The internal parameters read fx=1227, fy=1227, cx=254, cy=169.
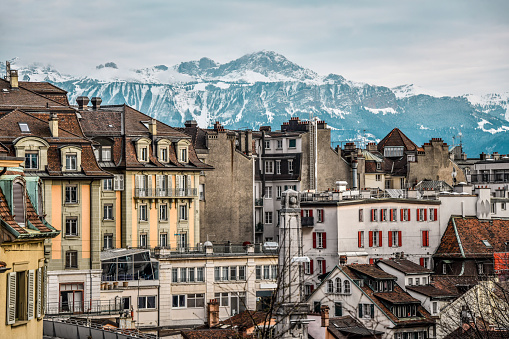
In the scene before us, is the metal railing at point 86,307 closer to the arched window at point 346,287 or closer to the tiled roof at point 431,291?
the arched window at point 346,287

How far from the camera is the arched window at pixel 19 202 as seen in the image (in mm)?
29312

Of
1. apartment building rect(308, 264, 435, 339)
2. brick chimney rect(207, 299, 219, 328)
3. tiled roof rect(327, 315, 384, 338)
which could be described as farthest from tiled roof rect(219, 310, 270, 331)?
apartment building rect(308, 264, 435, 339)

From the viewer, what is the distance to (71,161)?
81938mm

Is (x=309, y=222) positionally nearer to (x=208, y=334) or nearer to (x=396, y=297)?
(x=396, y=297)

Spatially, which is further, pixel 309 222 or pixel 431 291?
pixel 309 222

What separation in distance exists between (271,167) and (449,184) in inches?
936

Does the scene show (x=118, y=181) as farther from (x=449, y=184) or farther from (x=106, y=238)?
(x=449, y=184)

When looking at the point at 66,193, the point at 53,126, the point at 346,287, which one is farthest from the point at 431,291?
the point at 53,126

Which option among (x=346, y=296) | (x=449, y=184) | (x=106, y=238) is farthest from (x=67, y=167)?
(x=449, y=184)

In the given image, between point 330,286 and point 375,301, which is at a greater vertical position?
point 330,286

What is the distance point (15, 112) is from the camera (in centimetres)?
8219

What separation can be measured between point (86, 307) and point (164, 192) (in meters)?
21.9

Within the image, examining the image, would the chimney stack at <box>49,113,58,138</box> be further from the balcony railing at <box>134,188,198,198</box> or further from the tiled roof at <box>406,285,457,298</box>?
the tiled roof at <box>406,285,457,298</box>

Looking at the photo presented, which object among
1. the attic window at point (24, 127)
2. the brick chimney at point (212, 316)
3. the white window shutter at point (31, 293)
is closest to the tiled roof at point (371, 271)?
the brick chimney at point (212, 316)
